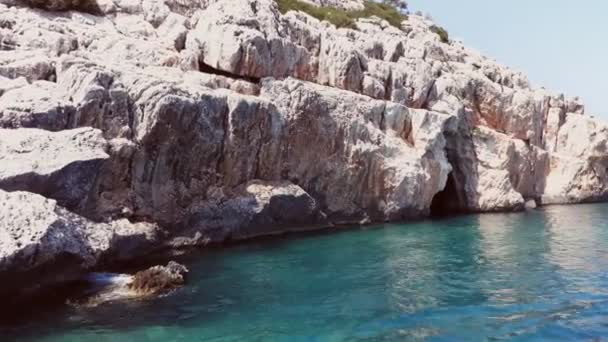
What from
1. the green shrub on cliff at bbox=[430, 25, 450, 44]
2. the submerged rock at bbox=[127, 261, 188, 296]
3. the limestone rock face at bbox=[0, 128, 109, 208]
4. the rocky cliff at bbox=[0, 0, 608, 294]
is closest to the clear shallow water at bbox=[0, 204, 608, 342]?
the submerged rock at bbox=[127, 261, 188, 296]

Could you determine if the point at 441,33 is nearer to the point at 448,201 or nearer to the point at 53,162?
the point at 448,201

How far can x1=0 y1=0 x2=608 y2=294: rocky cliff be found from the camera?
16.1 metres

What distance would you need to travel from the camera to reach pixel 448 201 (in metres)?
39.0

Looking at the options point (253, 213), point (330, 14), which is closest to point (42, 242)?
point (253, 213)

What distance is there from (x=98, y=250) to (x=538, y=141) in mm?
39414

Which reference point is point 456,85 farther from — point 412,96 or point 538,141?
point 538,141

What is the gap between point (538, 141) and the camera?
4538 centimetres

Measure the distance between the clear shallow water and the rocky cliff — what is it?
2497mm

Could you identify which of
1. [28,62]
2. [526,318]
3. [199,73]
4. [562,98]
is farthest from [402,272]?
[562,98]

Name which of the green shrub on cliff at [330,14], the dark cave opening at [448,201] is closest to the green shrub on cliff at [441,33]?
the green shrub on cliff at [330,14]

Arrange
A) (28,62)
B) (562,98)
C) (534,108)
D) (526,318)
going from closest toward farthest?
(526,318), (28,62), (534,108), (562,98)

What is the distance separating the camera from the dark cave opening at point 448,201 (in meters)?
38.1

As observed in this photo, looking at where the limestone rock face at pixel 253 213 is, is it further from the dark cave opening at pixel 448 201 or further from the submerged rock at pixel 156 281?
the dark cave opening at pixel 448 201

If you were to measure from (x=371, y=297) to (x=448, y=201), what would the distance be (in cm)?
2516
